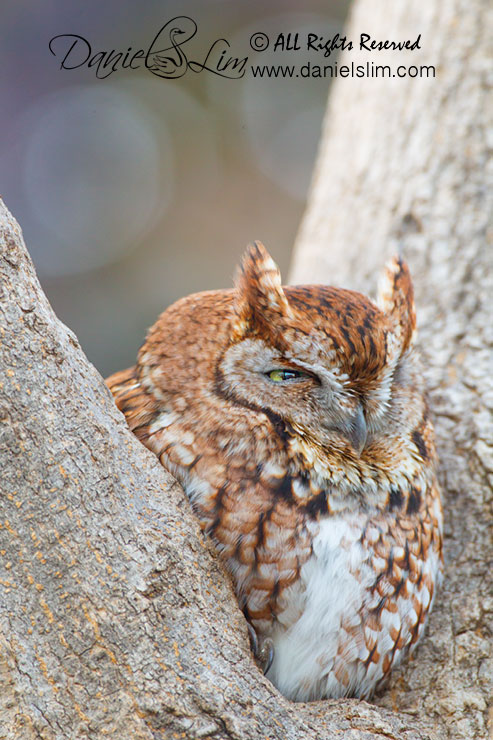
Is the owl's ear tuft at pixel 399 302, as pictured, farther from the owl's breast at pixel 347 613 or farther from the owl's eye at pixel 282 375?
the owl's breast at pixel 347 613

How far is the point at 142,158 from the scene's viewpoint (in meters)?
6.64

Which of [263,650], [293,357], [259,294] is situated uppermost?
[259,294]

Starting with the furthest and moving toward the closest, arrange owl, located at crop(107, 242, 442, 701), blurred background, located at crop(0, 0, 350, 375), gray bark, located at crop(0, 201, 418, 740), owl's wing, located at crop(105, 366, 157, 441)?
blurred background, located at crop(0, 0, 350, 375) → owl's wing, located at crop(105, 366, 157, 441) → owl, located at crop(107, 242, 442, 701) → gray bark, located at crop(0, 201, 418, 740)

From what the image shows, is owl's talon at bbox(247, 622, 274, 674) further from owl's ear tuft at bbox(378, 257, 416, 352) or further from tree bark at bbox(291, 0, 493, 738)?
owl's ear tuft at bbox(378, 257, 416, 352)

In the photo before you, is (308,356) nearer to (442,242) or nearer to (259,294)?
(259,294)

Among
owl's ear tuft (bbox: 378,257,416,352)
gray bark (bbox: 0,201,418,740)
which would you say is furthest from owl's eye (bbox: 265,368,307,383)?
gray bark (bbox: 0,201,418,740)

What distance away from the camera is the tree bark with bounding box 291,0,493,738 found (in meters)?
1.68

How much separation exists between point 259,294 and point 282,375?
0.19 meters

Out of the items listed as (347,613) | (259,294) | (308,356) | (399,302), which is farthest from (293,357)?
(347,613)

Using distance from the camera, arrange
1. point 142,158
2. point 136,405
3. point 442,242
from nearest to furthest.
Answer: point 136,405, point 442,242, point 142,158

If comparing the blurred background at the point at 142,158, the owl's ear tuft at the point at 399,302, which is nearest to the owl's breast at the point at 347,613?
the owl's ear tuft at the point at 399,302

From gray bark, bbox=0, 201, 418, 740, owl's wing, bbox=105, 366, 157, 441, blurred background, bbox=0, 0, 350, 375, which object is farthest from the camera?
blurred background, bbox=0, 0, 350, 375

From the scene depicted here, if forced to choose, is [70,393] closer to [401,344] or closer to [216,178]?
[401,344]

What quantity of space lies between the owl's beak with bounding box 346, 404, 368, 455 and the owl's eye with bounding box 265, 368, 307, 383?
16cm
